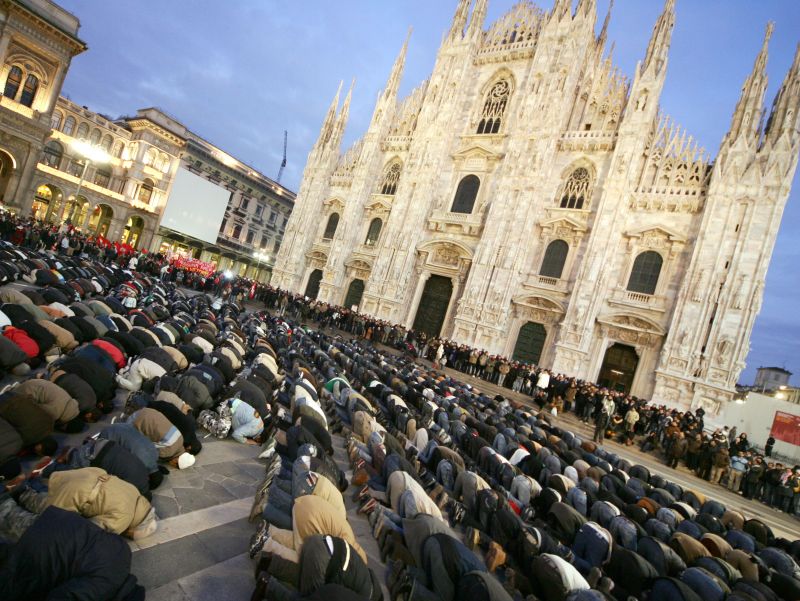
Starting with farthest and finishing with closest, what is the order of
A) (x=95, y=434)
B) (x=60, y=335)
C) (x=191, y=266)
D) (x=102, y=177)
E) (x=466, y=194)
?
(x=102, y=177), (x=466, y=194), (x=191, y=266), (x=60, y=335), (x=95, y=434)

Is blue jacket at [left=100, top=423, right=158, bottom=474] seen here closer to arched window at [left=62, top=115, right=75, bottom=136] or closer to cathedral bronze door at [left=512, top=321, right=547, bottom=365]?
cathedral bronze door at [left=512, top=321, right=547, bottom=365]

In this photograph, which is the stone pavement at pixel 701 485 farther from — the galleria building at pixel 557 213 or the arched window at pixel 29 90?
the arched window at pixel 29 90

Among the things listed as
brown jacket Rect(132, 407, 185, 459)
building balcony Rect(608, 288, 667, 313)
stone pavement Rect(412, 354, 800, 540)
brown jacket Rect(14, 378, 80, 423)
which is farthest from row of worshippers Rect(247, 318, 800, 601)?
building balcony Rect(608, 288, 667, 313)

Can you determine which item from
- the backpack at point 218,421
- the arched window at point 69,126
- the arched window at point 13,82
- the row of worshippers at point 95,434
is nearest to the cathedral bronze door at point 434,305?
the row of worshippers at point 95,434

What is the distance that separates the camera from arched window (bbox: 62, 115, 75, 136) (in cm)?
3375

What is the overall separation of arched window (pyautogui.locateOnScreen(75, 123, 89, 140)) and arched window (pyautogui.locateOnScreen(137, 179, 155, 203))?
17.6 ft

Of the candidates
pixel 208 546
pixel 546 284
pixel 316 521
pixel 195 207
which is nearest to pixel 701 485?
pixel 546 284

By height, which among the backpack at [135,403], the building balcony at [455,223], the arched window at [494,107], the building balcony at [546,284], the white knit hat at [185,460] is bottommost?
the white knit hat at [185,460]

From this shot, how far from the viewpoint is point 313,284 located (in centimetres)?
3372

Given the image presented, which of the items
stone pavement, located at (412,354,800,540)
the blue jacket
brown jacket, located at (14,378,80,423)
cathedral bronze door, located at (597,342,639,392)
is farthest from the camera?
cathedral bronze door, located at (597,342,639,392)

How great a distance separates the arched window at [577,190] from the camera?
77.2 ft

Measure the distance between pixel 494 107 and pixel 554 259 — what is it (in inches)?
461

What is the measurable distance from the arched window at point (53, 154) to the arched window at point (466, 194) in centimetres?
3167

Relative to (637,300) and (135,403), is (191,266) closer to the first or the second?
(135,403)
